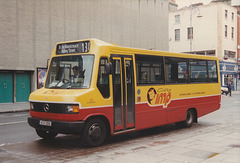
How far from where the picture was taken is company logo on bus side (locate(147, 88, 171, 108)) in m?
9.61

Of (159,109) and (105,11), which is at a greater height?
(105,11)

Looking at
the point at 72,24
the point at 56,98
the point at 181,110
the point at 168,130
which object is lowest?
the point at 168,130

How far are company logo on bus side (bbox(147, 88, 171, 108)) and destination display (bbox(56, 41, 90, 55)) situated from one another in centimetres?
260

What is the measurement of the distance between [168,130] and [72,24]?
19.0m

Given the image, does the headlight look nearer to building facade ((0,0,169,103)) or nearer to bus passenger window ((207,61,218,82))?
bus passenger window ((207,61,218,82))

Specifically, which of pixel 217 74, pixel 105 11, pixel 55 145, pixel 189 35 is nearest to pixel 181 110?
pixel 217 74

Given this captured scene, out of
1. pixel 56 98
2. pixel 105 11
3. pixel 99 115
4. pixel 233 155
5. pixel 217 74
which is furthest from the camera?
pixel 105 11

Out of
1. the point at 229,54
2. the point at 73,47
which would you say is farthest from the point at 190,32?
the point at 73,47

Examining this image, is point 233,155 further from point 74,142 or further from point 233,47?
point 233,47

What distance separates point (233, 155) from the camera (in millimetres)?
6590

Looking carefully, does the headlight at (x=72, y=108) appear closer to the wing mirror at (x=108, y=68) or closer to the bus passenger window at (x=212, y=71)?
the wing mirror at (x=108, y=68)

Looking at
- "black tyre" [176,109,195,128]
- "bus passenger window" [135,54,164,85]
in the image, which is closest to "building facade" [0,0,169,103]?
"black tyre" [176,109,195,128]

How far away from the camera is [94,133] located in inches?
307

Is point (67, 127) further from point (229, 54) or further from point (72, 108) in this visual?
point (229, 54)
